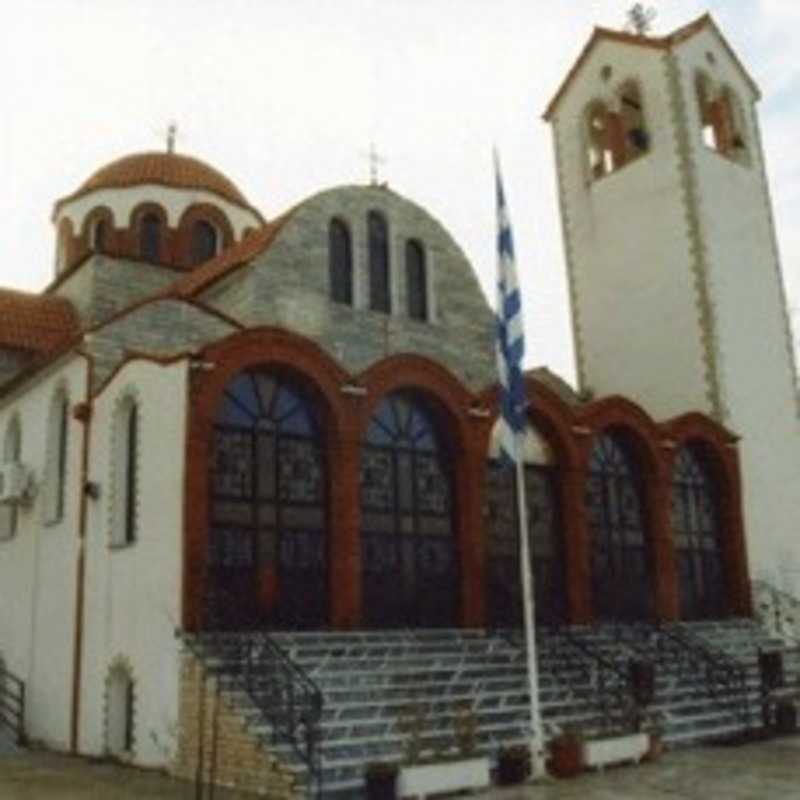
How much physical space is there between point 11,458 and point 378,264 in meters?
8.66

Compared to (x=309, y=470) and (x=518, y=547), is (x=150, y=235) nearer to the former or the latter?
(x=309, y=470)

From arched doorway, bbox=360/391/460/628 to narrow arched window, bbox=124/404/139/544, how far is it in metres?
3.82

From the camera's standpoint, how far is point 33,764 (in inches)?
630

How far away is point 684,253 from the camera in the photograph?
84.5ft

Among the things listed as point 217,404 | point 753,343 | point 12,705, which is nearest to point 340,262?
point 217,404

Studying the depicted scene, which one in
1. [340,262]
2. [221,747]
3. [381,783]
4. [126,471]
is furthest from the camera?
[340,262]

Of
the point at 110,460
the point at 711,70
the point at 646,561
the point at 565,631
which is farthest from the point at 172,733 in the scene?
the point at 711,70

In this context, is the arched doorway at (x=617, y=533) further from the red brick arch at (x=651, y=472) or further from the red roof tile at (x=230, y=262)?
the red roof tile at (x=230, y=262)

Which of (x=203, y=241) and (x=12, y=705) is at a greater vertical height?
(x=203, y=241)

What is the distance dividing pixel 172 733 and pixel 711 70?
22.1 m

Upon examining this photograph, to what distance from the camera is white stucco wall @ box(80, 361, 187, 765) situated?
15156 mm

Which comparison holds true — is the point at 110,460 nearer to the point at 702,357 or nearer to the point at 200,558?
the point at 200,558

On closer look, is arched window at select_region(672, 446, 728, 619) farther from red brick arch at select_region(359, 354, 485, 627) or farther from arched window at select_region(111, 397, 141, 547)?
arched window at select_region(111, 397, 141, 547)

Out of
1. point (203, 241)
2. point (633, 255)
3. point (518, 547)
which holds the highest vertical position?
point (203, 241)
